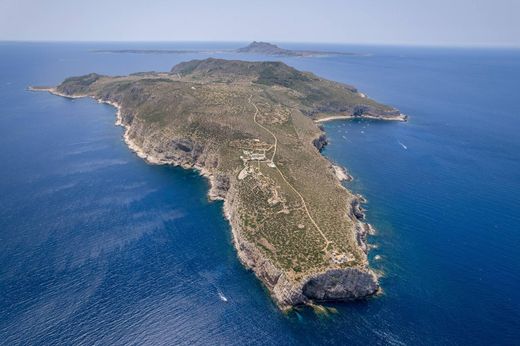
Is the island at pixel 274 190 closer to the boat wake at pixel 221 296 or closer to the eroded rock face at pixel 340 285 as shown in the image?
the eroded rock face at pixel 340 285

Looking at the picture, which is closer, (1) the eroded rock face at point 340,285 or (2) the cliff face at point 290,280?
(2) the cliff face at point 290,280

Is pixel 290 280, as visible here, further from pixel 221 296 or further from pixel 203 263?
pixel 203 263

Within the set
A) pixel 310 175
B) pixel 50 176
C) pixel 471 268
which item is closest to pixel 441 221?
pixel 471 268

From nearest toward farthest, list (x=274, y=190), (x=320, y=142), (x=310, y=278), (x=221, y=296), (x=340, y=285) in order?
(x=310, y=278) → (x=340, y=285) → (x=221, y=296) → (x=274, y=190) → (x=320, y=142)

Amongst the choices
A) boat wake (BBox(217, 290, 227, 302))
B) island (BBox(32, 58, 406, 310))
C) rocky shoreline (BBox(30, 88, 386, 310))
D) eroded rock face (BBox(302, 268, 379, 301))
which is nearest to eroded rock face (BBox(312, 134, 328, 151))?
island (BBox(32, 58, 406, 310))

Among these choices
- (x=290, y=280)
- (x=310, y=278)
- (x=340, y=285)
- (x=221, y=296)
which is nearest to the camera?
(x=290, y=280)

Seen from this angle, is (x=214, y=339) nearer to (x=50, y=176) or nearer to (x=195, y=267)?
(x=195, y=267)

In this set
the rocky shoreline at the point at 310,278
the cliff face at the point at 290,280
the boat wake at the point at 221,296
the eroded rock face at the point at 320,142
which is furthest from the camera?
the eroded rock face at the point at 320,142

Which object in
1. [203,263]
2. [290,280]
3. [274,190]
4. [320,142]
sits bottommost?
[203,263]

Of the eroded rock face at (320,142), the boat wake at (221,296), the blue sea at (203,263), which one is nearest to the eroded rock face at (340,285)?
the blue sea at (203,263)

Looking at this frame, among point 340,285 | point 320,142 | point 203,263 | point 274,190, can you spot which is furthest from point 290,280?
point 320,142

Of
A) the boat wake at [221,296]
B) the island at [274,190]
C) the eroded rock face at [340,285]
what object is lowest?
the boat wake at [221,296]
